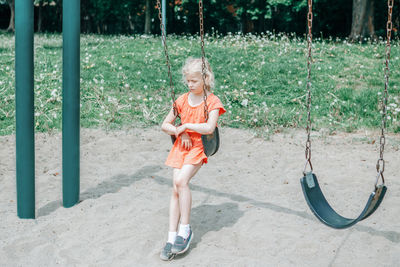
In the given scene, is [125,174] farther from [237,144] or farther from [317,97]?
[317,97]

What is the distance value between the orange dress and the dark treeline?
13874mm

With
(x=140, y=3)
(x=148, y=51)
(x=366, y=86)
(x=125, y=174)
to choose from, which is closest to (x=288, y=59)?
(x=366, y=86)

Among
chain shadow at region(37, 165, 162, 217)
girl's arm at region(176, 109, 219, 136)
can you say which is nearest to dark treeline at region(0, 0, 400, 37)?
chain shadow at region(37, 165, 162, 217)

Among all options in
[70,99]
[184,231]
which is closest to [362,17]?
[70,99]

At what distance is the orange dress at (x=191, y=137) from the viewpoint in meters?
3.48

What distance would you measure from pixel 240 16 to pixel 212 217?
21.7 metres

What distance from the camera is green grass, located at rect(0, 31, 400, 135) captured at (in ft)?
25.2

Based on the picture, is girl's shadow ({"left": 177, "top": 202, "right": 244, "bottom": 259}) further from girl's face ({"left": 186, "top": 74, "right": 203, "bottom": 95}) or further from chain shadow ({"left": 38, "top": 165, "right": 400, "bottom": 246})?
girl's face ({"left": 186, "top": 74, "right": 203, "bottom": 95})

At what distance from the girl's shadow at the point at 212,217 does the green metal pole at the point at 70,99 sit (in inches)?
42.1

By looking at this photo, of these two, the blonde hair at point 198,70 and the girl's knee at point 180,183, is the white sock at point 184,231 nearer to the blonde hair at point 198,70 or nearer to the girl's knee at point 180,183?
the girl's knee at point 180,183

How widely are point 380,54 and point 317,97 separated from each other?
12.8 ft

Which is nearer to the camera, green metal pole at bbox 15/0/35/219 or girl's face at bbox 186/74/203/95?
girl's face at bbox 186/74/203/95

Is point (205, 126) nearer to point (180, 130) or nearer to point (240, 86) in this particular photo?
point (180, 130)

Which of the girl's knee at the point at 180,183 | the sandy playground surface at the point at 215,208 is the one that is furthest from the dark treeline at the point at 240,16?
the girl's knee at the point at 180,183
